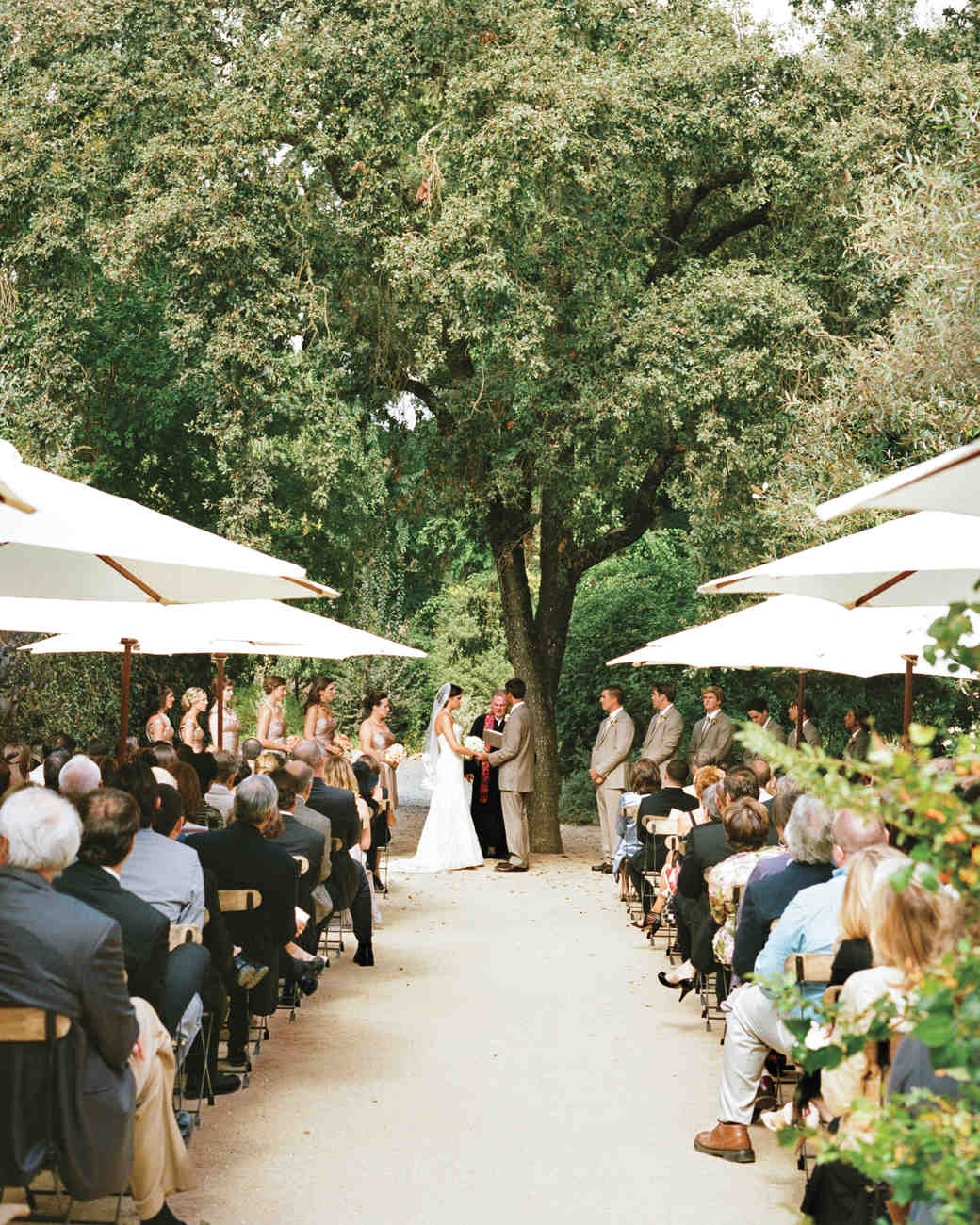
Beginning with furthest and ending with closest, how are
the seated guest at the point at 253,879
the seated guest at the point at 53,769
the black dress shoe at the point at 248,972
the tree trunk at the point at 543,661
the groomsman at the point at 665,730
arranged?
the tree trunk at the point at 543,661 < the groomsman at the point at 665,730 < the seated guest at the point at 53,769 < the seated guest at the point at 253,879 < the black dress shoe at the point at 248,972

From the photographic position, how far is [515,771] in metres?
17.2

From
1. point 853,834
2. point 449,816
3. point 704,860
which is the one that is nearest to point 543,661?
point 449,816

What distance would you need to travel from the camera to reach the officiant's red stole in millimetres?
17875

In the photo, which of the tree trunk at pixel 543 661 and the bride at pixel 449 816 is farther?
the tree trunk at pixel 543 661

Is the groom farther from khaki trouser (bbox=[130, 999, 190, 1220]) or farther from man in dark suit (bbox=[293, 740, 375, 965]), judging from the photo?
khaki trouser (bbox=[130, 999, 190, 1220])

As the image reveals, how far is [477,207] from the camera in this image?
1487 centimetres

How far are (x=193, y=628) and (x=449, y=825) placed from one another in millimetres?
7555

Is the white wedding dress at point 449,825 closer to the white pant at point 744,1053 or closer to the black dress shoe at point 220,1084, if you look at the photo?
the black dress shoe at point 220,1084

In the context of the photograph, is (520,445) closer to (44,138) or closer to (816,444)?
(816,444)

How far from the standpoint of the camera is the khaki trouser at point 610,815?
56.0 feet

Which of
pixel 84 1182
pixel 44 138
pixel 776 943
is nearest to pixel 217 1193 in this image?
pixel 84 1182

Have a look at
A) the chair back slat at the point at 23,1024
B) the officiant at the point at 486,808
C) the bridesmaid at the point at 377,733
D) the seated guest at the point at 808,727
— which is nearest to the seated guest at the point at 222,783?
the chair back slat at the point at 23,1024

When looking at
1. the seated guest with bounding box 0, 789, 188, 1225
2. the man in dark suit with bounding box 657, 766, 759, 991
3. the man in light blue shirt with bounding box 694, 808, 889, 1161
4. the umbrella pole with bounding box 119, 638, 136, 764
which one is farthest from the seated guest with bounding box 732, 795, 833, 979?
the umbrella pole with bounding box 119, 638, 136, 764

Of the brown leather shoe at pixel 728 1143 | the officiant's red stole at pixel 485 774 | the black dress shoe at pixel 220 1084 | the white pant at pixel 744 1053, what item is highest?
the officiant's red stole at pixel 485 774
